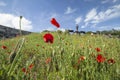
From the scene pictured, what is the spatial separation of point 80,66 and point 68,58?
1.45 feet

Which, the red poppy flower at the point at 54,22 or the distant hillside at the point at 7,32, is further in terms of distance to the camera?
the distant hillside at the point at 7,32

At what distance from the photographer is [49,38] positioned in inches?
107

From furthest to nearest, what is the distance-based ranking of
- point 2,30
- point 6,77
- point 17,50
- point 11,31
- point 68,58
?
point 11,31, point 2,30, point 68,58, point 6,77, point 17,50

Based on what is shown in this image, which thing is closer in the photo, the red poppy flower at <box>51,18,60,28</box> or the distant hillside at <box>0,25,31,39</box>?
the red poppy flower at <box>51,18,60,28</box>

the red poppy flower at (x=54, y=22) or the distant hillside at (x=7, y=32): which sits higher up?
the distant hillside at (x=7, y=32)

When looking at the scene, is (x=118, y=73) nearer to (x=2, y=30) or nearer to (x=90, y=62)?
(x=90, y=62)

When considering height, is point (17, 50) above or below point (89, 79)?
above

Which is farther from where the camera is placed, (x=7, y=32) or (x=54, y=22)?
(x=7, y=32)

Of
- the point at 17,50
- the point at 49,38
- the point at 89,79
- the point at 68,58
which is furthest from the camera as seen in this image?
the point at 68,58

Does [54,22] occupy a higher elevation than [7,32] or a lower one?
lower

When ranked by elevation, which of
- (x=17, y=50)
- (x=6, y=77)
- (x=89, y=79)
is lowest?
(x=89, y=79)

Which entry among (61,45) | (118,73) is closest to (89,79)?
(118,73)

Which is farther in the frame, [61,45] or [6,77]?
[61,45]

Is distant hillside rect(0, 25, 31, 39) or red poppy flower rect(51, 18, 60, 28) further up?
distant hillside rect(0, 25, 31, 39)
